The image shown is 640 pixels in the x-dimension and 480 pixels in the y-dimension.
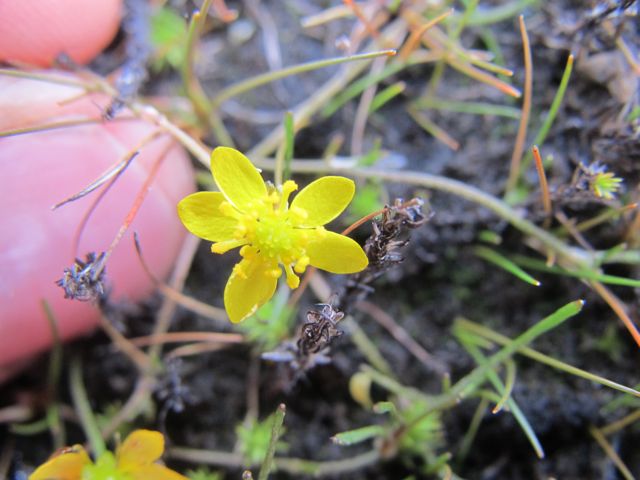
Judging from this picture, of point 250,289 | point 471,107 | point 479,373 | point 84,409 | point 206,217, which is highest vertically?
point 206,217

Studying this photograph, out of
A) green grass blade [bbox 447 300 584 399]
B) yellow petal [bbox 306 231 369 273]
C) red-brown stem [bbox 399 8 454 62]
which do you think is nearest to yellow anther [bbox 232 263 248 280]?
yellow petal [bbox 306 231 369 273]

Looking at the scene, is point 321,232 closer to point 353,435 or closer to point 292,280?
point 292,280

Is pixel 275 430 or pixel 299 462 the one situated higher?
pixel 275 430

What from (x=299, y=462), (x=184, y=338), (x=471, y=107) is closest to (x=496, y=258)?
(x=471, y=107)

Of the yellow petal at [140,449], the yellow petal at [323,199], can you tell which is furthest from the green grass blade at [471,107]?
the yellow petal at [140,449]

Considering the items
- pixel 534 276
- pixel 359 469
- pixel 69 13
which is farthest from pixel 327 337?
pixel 69 13

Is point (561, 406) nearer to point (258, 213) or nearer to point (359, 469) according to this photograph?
point (359, 469)
